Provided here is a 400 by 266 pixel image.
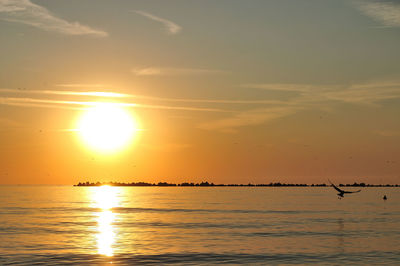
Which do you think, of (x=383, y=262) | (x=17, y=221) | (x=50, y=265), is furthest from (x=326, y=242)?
(x=17, y=221)

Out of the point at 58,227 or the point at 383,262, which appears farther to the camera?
the point at 58,227

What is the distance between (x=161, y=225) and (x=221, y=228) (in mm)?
11214

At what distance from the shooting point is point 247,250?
5925 cm

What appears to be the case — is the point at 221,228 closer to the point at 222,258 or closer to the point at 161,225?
the point at 161,225

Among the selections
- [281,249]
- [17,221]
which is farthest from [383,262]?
[17,221]

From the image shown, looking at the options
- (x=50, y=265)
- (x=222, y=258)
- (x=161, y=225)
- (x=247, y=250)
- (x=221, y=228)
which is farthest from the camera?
(x=161, y=225)

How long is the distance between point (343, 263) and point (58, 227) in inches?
1881

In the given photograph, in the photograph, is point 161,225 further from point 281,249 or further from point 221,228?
point 281,249

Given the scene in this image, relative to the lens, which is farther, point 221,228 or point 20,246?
point 221,228

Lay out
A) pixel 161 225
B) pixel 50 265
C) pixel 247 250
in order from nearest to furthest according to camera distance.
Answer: pixel 50 265 < pixel 247 250 < pixel 161 225

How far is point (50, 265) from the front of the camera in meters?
49.7

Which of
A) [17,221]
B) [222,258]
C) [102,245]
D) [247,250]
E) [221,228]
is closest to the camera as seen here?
[222,258]

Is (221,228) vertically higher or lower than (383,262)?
higher

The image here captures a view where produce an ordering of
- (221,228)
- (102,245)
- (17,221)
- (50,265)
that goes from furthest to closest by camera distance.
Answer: (17,221)
(221,228)
(102,245)
(50,265)
